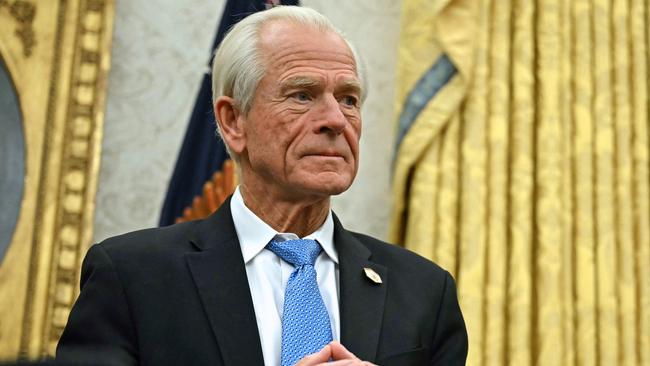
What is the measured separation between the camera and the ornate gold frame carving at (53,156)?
358 cm

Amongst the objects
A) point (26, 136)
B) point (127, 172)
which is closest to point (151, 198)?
point (127, 172)

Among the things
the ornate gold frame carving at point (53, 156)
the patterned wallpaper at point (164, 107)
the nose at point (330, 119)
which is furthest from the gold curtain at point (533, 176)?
the nose at point (330, 119)

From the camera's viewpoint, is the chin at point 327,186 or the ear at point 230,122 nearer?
the chin at point 327,186

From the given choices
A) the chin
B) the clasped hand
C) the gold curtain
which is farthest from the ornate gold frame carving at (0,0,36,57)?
the clasped hand

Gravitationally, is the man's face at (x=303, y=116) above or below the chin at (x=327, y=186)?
above

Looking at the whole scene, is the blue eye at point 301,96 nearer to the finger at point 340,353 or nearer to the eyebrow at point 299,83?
the eyebrow at point 299,83

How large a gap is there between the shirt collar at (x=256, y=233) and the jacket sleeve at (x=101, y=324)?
280 millimetres

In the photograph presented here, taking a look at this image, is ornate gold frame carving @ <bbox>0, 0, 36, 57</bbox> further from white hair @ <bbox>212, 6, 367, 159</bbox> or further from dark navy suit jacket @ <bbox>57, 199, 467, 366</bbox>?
dark navy suit jacket @ <bbox>57, 199, 467, 366</bbox>

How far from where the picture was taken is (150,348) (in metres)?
1.92

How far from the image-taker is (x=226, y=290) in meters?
2.01

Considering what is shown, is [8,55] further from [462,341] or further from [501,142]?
[462,341]

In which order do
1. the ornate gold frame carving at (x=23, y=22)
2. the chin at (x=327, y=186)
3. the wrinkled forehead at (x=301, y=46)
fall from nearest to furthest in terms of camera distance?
the chin at (x=327, y=186) < the wrinkled forehead at (x=301, y=46) < the ornate gold frame carving at (x=23, y=22)

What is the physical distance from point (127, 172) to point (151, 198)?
0.14 metres

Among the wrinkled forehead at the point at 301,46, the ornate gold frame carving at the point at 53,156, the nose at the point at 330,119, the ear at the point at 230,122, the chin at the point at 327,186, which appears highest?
the wrinkled forehead at the point at 301,46
